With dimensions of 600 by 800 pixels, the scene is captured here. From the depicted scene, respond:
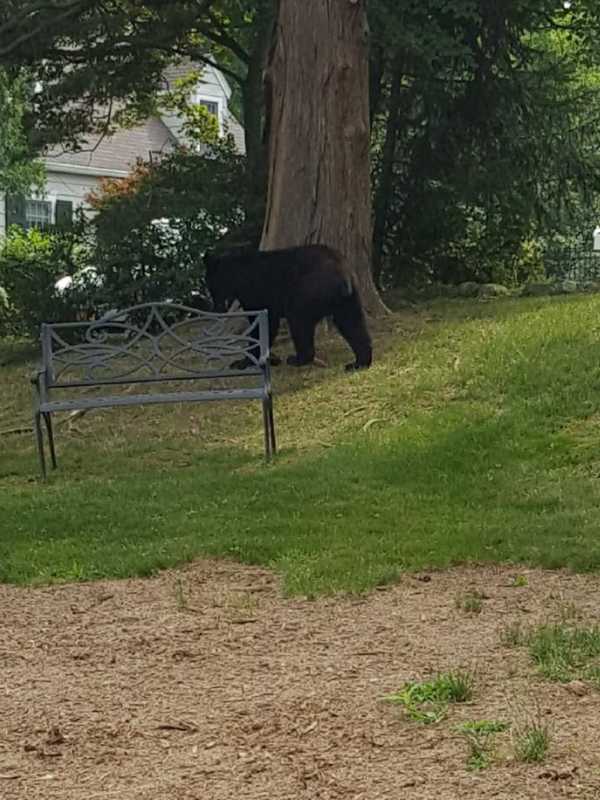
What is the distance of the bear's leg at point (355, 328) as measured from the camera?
36.8ft

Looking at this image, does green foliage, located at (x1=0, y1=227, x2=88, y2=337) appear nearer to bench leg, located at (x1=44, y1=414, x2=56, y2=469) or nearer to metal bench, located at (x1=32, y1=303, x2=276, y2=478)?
metal bench, located at (x1=32, y1=303, x2=276, y2=478)

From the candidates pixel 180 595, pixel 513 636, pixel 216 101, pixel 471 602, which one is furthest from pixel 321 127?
pixel 216 101

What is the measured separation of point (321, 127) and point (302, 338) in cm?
280

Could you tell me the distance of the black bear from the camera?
1120 cm

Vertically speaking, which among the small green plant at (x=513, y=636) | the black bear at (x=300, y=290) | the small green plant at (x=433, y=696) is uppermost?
the black bear at (x=300, y=290)

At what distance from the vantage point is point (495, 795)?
3252mm

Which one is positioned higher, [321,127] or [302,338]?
[321,127]

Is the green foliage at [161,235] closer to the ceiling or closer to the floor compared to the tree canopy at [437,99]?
closer to the floor

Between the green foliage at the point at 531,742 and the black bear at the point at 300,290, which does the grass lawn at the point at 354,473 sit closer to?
the black bear at the point at 300,290

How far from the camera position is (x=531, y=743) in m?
3.53

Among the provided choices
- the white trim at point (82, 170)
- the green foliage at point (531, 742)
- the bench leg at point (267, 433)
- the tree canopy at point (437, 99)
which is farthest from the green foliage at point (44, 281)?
the white trim at point (82, 170)

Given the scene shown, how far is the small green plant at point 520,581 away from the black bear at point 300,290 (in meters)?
5.57

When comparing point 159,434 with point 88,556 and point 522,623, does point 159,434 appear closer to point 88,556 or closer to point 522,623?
point 88,556

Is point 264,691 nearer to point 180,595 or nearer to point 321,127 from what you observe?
point 180,595
